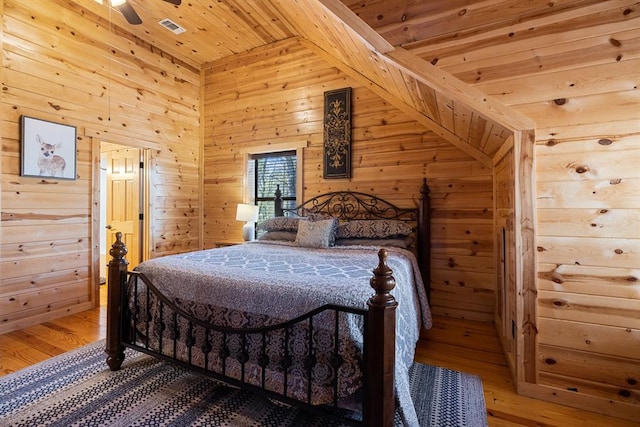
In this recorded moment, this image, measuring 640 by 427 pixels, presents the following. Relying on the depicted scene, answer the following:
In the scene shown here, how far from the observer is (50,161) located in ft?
10.4

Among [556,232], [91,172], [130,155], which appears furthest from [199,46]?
[556,232]

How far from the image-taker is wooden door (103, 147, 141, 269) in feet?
14.0

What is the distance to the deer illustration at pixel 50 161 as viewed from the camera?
Answer: 3109mm

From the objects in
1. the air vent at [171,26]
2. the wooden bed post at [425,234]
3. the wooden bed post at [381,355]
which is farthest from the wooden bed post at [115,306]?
the air vent at [171,26]

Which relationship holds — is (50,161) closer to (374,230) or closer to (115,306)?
(115,306)

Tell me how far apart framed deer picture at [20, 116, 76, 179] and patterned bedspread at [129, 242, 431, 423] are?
2039 millimetres

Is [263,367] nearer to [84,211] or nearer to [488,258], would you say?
[488,258]

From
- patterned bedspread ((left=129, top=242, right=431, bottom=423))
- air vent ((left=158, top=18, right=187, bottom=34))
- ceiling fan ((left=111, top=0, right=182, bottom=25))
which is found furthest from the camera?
air vent ((left=158, top=18, right=187, bottom=34))

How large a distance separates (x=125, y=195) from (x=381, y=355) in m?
4.41

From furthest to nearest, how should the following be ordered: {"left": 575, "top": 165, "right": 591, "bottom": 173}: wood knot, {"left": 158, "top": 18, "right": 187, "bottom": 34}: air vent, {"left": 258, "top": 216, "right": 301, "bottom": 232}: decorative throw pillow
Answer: {"left": 158, "top": 18, "right": 187, "bottom": 34}: air vent < {"left": 258, "top": 216, "right": 301, "bottom": 232}: decorative throw pillow < {"left": 575, "top": 165, "right": 591, "bottom": 173}: wood knot

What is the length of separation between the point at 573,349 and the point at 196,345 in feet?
7.28

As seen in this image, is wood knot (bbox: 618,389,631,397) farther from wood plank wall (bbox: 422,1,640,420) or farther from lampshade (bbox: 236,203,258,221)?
lampshade (bbox: 236,203,258,221)

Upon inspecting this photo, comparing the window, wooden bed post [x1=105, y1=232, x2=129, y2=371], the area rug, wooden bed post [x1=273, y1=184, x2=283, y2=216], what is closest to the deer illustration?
wooden bed post [x1=105, y1=232, x2=129, y2=371]

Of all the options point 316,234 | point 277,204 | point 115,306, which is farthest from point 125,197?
point 316,234
